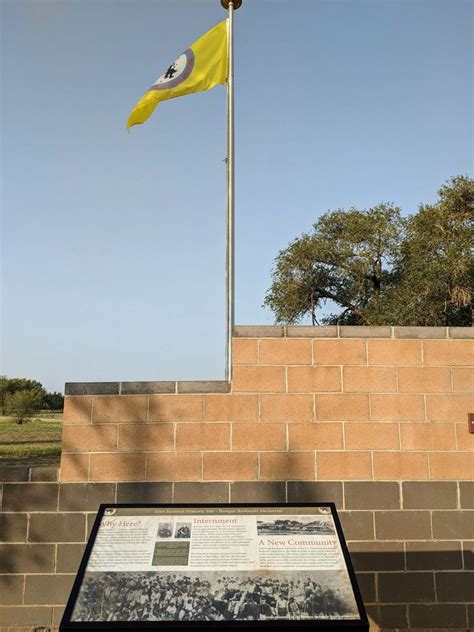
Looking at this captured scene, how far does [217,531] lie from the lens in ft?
11.5

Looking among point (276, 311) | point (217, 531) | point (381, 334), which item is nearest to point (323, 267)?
point (276, 311)

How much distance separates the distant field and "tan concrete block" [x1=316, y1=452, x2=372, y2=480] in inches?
418

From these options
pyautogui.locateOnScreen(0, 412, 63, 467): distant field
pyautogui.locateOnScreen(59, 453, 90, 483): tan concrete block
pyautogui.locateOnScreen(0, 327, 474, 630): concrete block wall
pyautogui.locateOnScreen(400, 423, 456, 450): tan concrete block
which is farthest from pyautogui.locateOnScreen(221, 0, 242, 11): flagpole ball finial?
pyautogui.locateOnScreen(0, 412, 63, 467): distant field

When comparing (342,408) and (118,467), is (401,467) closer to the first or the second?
(342,408)

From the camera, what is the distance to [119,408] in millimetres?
4902

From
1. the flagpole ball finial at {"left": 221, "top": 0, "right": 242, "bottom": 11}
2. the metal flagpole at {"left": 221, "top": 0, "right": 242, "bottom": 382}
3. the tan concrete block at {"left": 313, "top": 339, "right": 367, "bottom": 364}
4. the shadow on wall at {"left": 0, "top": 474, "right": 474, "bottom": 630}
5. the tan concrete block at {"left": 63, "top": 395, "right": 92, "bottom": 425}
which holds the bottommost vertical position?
the shadow on wall at {"left": 0, "top": 474, "right": 474, "bottom": 630}

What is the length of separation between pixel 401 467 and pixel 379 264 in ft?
60.1

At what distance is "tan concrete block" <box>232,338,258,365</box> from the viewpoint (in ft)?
16.4

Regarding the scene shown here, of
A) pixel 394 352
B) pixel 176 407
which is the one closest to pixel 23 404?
pixel 176 407

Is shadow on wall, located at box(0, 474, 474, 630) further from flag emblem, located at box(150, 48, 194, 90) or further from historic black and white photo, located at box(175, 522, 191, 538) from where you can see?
flag emblem, located at box(150, 48, 194, 90)

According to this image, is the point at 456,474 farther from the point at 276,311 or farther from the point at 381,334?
the point at 276,311

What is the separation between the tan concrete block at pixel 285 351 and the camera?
500cm

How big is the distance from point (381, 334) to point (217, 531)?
91.2 inches

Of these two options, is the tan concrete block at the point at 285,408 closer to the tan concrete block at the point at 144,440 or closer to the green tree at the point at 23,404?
the tan concrete block at the point at 144,440
